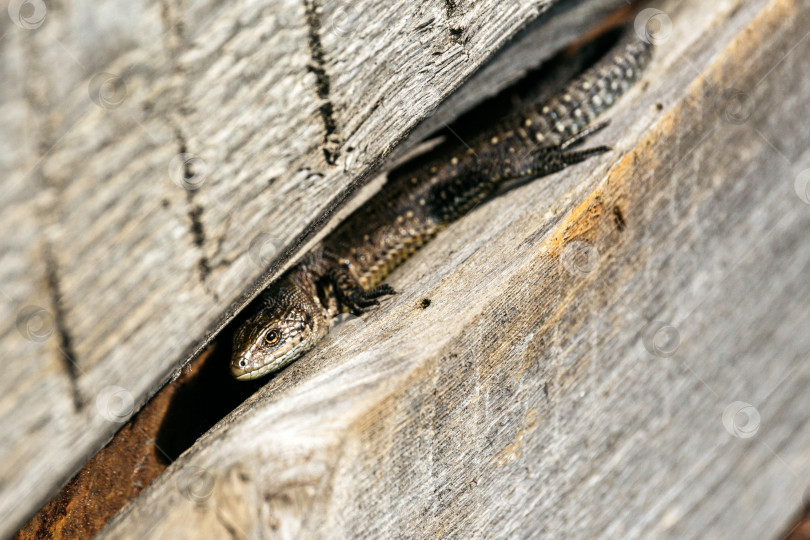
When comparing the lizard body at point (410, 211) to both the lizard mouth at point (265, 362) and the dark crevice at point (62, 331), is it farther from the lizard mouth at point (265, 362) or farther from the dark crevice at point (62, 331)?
the dark crevice at point (62, 331)

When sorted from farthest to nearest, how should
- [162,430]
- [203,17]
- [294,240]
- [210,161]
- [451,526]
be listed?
1. [162,430]
2. [451,526]
3. [294,240]
4. [210,161]
5. [203,17]

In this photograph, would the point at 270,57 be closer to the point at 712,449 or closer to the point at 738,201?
the point at 738,201

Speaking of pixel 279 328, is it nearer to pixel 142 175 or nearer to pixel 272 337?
pixel 272 337

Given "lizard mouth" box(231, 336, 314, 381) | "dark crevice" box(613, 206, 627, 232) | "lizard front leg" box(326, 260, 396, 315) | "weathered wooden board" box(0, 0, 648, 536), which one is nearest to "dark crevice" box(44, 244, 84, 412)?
"weathered wooden board" box(0, 0, 648, 536)

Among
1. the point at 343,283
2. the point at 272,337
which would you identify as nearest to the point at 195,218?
the point at 272,337

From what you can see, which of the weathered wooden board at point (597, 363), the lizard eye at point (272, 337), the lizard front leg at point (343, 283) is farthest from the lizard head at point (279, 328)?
the weathered wooden board at point (597, 363)

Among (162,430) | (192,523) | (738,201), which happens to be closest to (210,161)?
(192,523)
